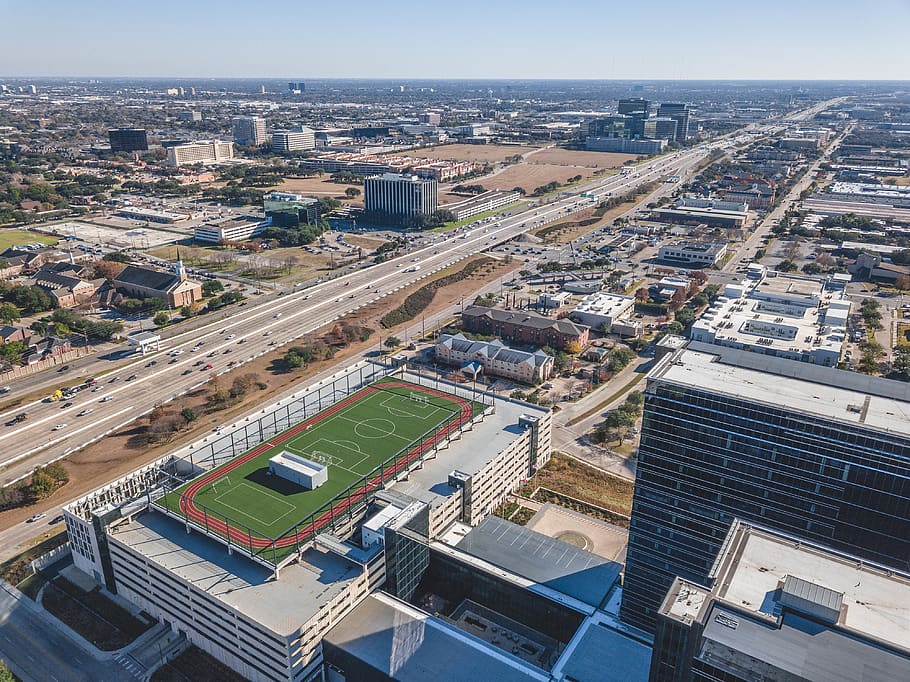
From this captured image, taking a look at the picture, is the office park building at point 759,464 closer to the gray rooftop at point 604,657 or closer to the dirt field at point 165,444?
the gray rooftop at point 604,657

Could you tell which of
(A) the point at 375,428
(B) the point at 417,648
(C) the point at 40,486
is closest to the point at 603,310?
(A) the point at 375,428

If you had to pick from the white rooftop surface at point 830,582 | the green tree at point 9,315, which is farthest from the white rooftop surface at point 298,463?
the green tree at point 9,315

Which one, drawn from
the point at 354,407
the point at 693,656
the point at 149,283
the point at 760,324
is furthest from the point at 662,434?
the point at 149,283

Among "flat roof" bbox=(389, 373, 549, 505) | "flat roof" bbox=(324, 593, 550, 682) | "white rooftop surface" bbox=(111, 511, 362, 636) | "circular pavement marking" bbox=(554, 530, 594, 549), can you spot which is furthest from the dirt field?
"circular pavement marking" bbox=(554, 530, 594, 549)

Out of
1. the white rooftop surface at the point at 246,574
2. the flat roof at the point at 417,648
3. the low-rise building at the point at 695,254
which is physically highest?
the low-rise building at the point at 695,254

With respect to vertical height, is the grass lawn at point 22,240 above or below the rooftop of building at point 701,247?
below

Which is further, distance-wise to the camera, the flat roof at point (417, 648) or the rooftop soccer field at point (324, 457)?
the rooftop soccer field at point (324, 457)

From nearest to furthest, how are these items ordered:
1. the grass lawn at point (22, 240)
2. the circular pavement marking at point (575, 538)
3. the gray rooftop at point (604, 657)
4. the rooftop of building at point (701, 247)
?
the gray rooftop at point (604, 657)
the circular pavement marking at point (575, 538)
the rooftop of building at point (701, 247)
the grass lawn at point (22, 240)
